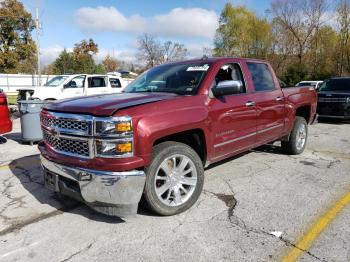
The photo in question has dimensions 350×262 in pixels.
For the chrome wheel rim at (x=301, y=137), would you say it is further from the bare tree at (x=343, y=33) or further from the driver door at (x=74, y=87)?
the bare tree at (x=343, y=33)

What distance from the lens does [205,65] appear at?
5125mm

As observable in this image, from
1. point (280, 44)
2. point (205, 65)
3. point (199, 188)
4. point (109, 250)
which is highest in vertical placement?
point (280, 44)

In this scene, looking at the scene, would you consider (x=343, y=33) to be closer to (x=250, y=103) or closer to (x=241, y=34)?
(x=241, y=34)

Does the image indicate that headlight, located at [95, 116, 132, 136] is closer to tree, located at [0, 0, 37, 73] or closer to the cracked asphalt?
the cracked asphalt

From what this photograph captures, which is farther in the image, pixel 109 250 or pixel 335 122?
pixel 335 122

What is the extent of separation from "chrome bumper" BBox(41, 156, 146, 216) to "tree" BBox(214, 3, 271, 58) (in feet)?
143

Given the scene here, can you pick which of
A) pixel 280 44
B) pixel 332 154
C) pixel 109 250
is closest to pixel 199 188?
pixel 109 250

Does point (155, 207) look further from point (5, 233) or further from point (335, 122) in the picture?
point (335, 122)

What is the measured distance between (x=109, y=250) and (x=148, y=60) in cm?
5075

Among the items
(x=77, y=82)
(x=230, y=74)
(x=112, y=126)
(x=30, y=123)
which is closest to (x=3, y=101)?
(x=30, y=123)

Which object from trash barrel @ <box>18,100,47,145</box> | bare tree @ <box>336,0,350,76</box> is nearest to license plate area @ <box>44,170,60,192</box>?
trash barrel @ <box>18,100,47,145</box>

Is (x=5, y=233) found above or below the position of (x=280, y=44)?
below

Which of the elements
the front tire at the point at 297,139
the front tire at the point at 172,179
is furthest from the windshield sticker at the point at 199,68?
the front tire at the point at 297,139

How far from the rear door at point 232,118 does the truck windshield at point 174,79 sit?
283 millimetres
